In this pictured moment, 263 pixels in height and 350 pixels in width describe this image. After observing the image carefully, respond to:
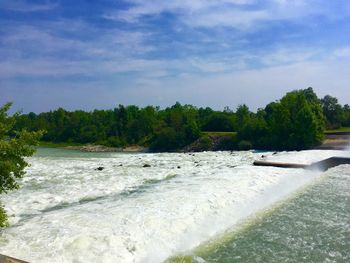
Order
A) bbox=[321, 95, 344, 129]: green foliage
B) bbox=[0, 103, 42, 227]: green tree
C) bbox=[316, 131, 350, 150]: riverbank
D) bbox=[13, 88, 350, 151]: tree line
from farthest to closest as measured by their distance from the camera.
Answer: bbox=[321, 95, 344, 129]: green foliage → bbox=[13, 88, 350, 151]: tree line → bbox=[316, 131, 350, 150]: riverbank → bbox=[0, 103, 42, 227]: green tree

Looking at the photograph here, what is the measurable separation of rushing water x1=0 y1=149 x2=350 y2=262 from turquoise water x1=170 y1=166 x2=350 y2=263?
32mm

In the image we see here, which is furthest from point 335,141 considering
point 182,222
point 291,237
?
point 182,222

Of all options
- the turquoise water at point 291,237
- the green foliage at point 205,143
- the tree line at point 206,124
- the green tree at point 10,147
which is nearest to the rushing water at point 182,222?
the turquoise water at point 291,237

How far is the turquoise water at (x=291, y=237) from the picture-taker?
11.5 m

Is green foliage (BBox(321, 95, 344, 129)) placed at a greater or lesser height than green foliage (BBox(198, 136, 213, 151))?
greater

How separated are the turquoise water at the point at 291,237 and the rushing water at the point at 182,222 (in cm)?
3

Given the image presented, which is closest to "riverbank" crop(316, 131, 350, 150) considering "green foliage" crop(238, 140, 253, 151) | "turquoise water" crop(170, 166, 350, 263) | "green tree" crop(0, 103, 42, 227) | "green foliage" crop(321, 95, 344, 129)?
"green foliage" crop(238, 140, 253, 151)

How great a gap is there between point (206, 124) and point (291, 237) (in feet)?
311

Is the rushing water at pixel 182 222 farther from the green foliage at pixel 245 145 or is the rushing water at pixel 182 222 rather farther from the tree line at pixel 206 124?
the green foliage at pixel 245 145

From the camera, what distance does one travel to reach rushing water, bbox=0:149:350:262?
446 inches

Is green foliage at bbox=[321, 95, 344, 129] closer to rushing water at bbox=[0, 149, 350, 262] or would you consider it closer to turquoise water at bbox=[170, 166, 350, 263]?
rushing water at bbox=[0, 149, 350, 262]

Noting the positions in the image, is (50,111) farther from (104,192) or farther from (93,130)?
(104,192)

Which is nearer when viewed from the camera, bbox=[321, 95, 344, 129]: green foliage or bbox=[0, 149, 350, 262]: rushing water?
bbox=[0, 149, 350, 262]: rushing water

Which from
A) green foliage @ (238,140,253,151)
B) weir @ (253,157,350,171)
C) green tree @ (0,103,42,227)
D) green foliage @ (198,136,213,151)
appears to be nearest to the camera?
green tree @ (0,103,42,227)
